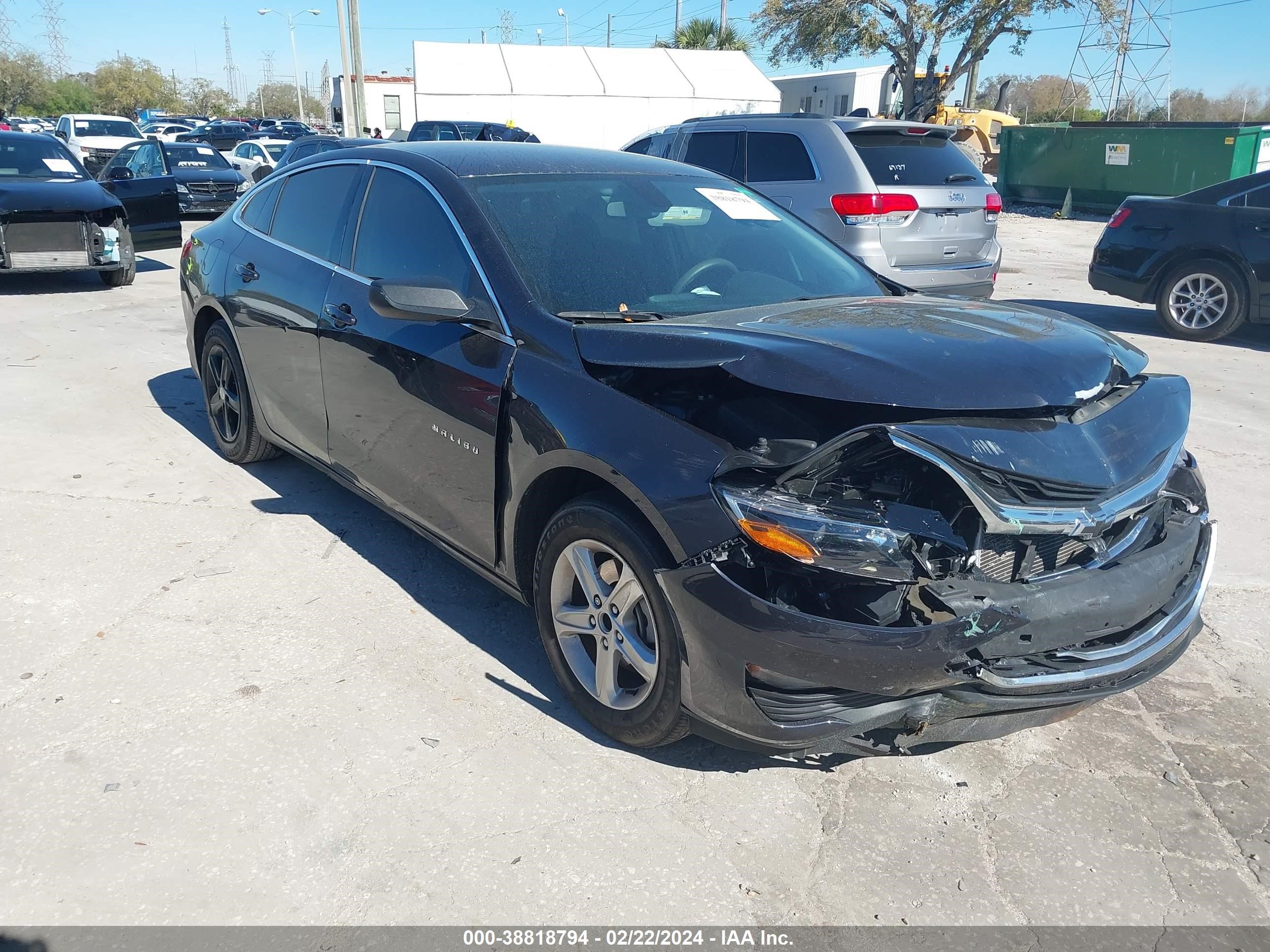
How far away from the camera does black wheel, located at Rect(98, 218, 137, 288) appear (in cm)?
1076

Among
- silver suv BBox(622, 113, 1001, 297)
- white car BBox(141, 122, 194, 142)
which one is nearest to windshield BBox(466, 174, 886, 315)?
silver suv BBox(622, 113, 1001, 297)

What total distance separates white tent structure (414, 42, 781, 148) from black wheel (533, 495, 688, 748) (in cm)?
3181

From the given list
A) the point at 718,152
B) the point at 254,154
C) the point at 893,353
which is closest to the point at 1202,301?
the point at 718,152

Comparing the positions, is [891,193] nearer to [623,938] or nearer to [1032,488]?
[1032,488]

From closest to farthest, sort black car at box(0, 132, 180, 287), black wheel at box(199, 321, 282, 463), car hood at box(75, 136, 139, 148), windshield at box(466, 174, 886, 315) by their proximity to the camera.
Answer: windshield at box(466, 174, 886, 315) → black wheel at box(199, 321, 282, 463) → black car at box(0, 132, 180, 287) → car hood at box(75, 136, 139, 148)

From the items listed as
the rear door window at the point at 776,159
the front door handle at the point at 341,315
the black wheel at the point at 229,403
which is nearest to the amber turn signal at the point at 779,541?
the front door handle at the point at 341,315

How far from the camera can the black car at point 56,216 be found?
987 cm

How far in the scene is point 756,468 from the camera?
2494mm

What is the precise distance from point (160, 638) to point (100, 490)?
5.98 feet

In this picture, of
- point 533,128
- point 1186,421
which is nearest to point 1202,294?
point 1186,421

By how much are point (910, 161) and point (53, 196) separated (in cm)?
846

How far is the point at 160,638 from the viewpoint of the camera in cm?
361

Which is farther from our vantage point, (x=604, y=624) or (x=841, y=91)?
(x=841, y=91)

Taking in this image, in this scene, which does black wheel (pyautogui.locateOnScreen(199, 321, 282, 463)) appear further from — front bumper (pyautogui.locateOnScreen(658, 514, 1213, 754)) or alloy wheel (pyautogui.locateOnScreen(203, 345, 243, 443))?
front bumper (pyautogui.locateOnScreen(658, 514, 1213, 754))
